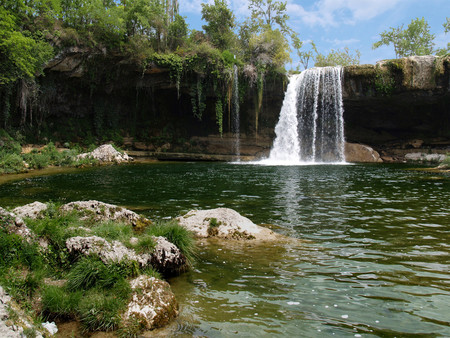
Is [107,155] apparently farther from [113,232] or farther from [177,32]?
[113,232]

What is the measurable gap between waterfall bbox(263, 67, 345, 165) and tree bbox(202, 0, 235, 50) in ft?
28.9

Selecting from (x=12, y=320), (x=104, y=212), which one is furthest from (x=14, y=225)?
(x=104, y=212)

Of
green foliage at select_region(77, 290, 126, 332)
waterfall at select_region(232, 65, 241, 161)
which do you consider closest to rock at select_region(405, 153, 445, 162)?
waterfall at select_region(232, 65, 241, 161)

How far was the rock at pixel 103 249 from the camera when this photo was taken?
3791mm

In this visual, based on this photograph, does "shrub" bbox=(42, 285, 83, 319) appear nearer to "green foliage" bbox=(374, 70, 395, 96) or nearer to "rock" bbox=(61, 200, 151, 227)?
"rock" bbox=(61, 200, 151, 227)

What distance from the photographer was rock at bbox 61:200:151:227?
621cm

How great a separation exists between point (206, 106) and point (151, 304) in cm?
2789

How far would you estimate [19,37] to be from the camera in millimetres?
18656

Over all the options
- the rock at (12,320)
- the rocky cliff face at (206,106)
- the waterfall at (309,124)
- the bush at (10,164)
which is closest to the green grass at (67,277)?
the rock at (12,320)

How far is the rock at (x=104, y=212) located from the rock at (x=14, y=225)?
82.7 inches

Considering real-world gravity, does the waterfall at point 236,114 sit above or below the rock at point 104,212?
above

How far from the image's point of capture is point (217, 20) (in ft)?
107

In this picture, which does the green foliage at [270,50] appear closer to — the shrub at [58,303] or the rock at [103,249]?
the rock at [103,249]

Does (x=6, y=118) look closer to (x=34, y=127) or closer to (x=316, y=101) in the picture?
(x=34, y=127)
